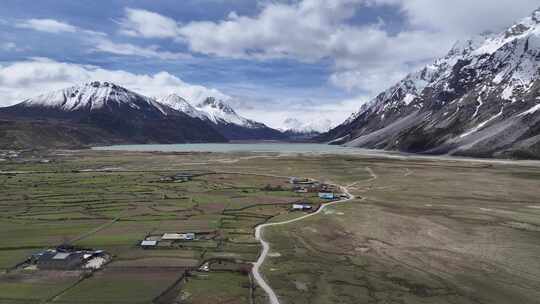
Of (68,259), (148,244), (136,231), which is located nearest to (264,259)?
(148,244)

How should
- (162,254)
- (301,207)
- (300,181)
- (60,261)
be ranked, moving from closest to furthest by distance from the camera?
(60,261) < (162,254) < (301,207) < (300,181)

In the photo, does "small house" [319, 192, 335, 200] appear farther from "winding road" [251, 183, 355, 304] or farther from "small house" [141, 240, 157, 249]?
"small house" [141, 240, 157, 249]

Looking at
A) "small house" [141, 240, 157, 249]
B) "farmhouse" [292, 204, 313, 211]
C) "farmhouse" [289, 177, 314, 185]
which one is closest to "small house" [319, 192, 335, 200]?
"farmhouse" [292, 204, 313, 211]

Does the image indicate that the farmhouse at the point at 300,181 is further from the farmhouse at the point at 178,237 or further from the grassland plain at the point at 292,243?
the farmhouse at the point at 178,237

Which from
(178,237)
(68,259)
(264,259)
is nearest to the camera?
(68,259)

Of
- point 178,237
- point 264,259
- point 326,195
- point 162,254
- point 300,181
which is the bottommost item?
point 162,254

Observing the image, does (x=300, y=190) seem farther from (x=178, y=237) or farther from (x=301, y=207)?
(x=178, y=237)

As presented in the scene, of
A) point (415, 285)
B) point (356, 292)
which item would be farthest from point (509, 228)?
point (356, 292)

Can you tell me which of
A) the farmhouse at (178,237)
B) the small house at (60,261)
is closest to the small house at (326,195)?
the farmhouse at (178,237)

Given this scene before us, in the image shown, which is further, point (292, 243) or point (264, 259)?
point (292, 243)

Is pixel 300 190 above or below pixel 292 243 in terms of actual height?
above
